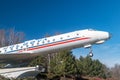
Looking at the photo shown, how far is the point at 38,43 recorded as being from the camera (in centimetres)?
3716

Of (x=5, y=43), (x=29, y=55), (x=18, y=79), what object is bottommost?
(x=18, y=79)

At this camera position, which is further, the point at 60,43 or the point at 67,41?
the point at 60,43

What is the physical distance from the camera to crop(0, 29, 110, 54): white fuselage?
35188 millimetres

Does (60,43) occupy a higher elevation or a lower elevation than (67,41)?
lower

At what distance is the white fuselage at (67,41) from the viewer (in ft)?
115

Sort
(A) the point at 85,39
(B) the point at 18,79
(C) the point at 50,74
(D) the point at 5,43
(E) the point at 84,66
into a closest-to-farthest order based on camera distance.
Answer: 1. (A) the point at 85,39
2. (B) the point at 18,79
3. (C) the point at 50,74
4. (E) the point at 84,66
5. (D) the point at 5,43

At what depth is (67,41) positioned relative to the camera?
35.7 meters

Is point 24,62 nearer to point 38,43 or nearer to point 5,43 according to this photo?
point 38,43

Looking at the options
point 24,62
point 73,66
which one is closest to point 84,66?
point 73,66

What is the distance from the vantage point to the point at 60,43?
118ft

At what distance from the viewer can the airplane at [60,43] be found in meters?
35.2

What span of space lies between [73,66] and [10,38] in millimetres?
46053

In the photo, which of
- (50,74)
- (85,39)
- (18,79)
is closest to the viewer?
(85,39)

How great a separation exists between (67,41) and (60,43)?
927mm
